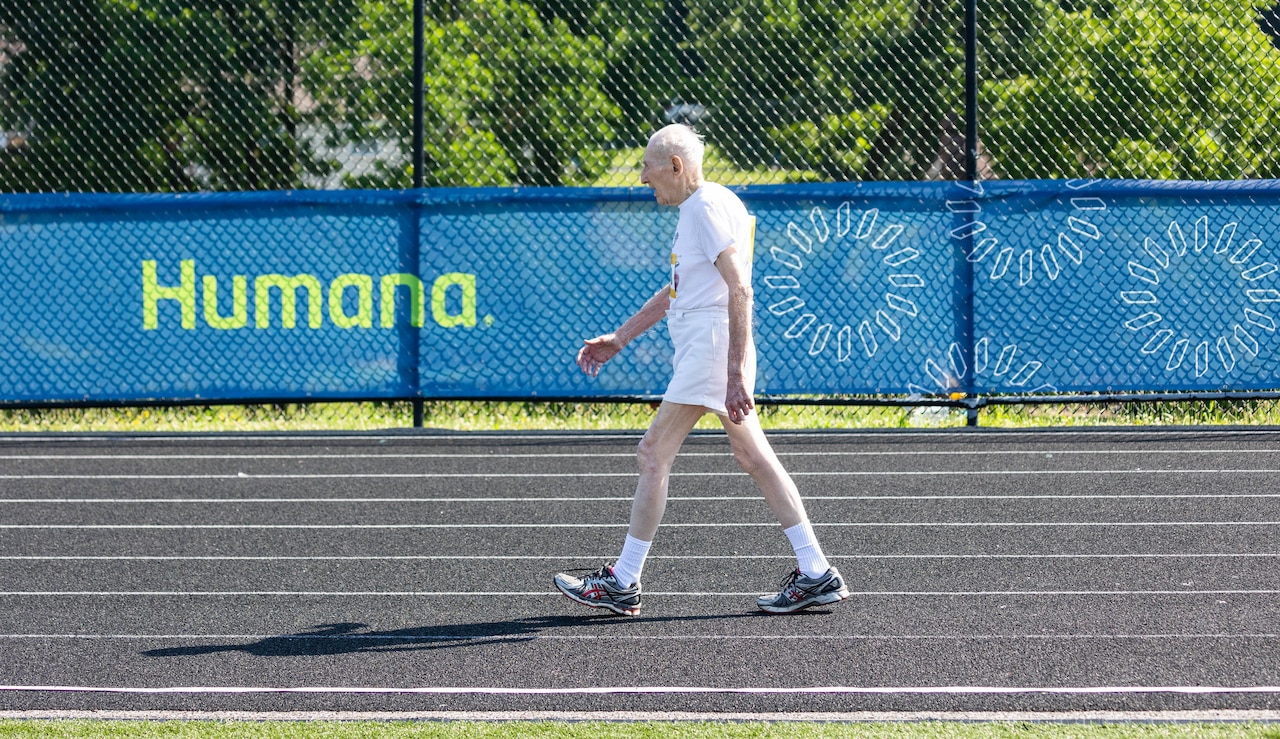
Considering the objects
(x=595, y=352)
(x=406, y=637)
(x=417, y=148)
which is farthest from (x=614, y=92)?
(x=406, y=637)

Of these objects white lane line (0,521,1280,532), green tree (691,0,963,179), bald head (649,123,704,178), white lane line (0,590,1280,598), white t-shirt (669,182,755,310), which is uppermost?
green tree (691,0,963,179)

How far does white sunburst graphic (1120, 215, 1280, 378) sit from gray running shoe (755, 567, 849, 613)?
5.01 m

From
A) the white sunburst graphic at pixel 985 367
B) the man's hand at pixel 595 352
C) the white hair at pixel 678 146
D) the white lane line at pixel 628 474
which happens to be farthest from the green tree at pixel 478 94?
the white hair at pixel 678 146

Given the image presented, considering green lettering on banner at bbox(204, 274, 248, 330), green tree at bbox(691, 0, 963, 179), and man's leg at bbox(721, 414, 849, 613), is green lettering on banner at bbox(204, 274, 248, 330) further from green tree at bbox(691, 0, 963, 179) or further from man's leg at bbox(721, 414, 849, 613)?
man's leg at bbox(721, 414, 849, 613)

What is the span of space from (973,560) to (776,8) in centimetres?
655

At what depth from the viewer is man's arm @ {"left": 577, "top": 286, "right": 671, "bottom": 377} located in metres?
5.64

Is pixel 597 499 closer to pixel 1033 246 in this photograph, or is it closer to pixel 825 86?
pixel 1033 246

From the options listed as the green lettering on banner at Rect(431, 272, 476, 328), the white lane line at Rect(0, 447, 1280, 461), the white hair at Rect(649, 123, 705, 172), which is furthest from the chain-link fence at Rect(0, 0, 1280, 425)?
the white hair at Rect(649, 123, 705, 172)

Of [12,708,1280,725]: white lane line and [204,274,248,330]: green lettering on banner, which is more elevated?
[204,274,248,330]: green lettering on banner

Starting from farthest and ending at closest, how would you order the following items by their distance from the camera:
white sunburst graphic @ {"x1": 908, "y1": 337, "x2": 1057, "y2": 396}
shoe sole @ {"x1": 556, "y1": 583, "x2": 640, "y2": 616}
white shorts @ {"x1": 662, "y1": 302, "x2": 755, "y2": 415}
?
white sunburst graphic @ {"x1": 908, "y1": 337, "x2": 1057, "y2": 396}, shoe sole @ {"x1": 556, "y1": 583, "x2": 640, "y2": 616}, white shorts @ {"x1": 662, "y1": 302, "x2": 755, "y2": 415}

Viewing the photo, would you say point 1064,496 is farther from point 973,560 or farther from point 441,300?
point 441,300

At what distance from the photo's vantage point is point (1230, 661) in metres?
4.57

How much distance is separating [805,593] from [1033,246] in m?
4.96

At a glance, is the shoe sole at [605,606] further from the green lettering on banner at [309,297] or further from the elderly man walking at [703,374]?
the green lettering on banner at [309,297]
